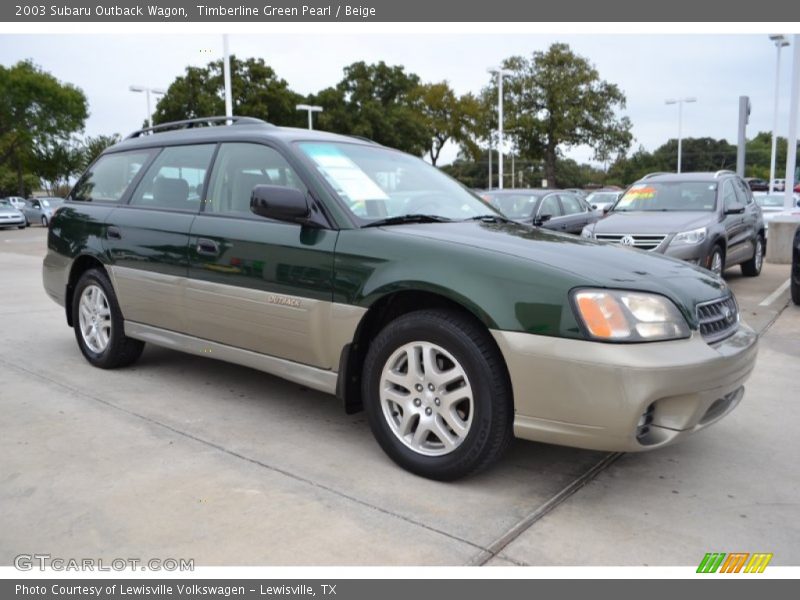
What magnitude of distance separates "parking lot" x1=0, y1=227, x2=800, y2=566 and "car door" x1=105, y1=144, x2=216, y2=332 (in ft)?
1.87

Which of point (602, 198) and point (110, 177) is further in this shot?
point (602, 198)

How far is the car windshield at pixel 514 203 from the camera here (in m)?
12.0

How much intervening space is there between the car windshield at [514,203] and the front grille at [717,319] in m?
8.58

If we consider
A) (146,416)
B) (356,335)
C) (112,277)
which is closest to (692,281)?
(356,335)

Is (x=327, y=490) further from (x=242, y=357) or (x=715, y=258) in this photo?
(x=715, y=258)

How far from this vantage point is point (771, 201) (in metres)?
18.9

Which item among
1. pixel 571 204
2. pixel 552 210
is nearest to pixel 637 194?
pixel 552 210

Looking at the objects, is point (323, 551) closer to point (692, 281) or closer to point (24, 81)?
point (692, 281)

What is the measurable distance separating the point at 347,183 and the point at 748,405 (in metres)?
2.80

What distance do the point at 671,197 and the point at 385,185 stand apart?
6.97 meters

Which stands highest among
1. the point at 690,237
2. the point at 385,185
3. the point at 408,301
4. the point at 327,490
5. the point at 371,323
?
the point at 385,185

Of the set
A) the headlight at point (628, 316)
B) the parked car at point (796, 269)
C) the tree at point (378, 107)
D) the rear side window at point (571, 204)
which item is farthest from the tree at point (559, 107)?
the headlight at point (628, 316)

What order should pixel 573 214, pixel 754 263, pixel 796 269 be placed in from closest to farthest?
pixel 796 269 → pixel 754 263 → pixel 573 214

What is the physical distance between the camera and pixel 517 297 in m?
2.97
